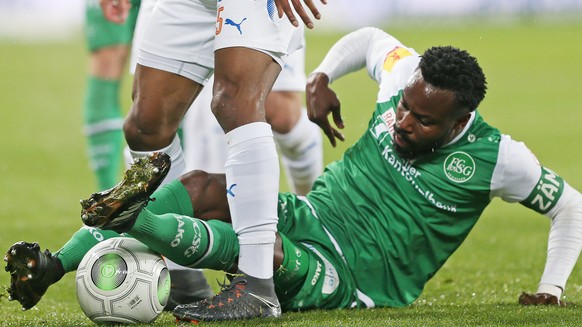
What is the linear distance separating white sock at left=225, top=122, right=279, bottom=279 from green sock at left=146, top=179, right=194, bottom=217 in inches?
13.9

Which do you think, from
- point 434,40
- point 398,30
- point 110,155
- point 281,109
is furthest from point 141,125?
point 398,30

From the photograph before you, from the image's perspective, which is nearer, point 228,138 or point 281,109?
point 228,138

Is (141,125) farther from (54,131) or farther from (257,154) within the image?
(54,131)

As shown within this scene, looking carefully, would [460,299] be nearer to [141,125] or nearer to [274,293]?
[274,293]

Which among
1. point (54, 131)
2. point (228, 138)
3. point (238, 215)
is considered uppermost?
point (228, 138)

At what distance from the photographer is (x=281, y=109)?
640 centimetres

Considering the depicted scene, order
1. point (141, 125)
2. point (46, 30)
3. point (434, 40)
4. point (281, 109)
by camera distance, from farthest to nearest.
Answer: point (46, 30) → point (434, 40) → point (281, 109) → point (141, 125)

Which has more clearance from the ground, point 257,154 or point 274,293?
point 257,154

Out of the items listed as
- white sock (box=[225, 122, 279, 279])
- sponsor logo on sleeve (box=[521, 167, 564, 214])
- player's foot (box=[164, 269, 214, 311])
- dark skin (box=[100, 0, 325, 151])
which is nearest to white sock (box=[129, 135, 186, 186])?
dark skin (box=[100, 0, 325, 151])

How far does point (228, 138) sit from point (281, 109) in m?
2.49

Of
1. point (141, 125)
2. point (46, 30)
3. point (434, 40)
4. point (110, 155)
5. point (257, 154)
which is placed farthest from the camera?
point (46, 30)

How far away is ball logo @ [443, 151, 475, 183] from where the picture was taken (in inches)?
175

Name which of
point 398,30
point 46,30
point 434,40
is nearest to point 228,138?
point 434,40

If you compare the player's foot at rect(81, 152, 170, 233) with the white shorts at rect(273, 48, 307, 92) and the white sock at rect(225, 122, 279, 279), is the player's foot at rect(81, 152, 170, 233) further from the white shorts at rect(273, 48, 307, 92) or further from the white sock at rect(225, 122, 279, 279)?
the white shorts at rect(273, 48, 307, 92)
